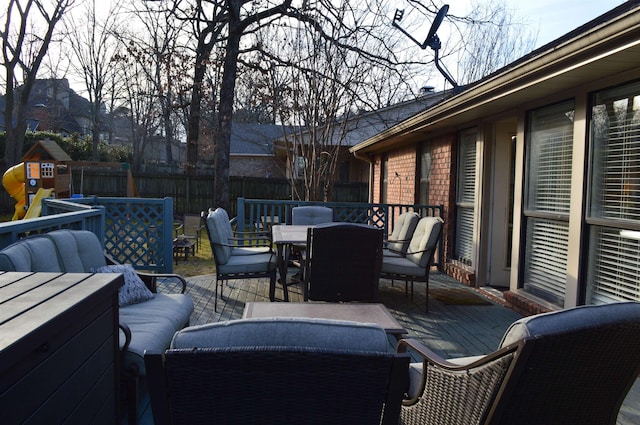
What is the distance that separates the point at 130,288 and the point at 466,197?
457 cm

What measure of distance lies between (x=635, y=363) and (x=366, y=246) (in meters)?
2.64

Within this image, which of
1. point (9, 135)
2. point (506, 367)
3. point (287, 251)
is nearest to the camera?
point (506, 367)

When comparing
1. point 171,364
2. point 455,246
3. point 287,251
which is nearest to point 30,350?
point 171,364

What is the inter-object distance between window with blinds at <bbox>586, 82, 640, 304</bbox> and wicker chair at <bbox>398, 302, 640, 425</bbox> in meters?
1.94

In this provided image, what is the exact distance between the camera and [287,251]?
540 centimetres

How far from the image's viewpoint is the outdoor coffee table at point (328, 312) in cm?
303

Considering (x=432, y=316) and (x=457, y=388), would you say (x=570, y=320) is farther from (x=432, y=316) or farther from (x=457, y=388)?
(x=432, y=316)

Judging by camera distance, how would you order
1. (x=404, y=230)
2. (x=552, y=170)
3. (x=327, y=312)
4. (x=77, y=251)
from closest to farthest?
(x=327, y=312), (x=77, y=251), (x=552, y=170), (x=404, y=230)

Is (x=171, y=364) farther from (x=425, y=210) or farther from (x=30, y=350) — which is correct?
→ (x=425, y=210)

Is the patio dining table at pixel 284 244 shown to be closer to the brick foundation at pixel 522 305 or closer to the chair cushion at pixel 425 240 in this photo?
the chair cushion at pixel 425 240

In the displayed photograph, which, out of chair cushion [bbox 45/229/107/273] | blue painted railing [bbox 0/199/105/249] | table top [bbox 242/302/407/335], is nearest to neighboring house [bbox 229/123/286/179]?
blue painted railing [bbox 0/199/105/249]

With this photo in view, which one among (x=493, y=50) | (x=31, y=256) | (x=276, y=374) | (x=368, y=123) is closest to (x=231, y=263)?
(x=31, y=256)

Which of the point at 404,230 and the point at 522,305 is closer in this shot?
the point at 522,305

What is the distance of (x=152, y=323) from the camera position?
117 inches
